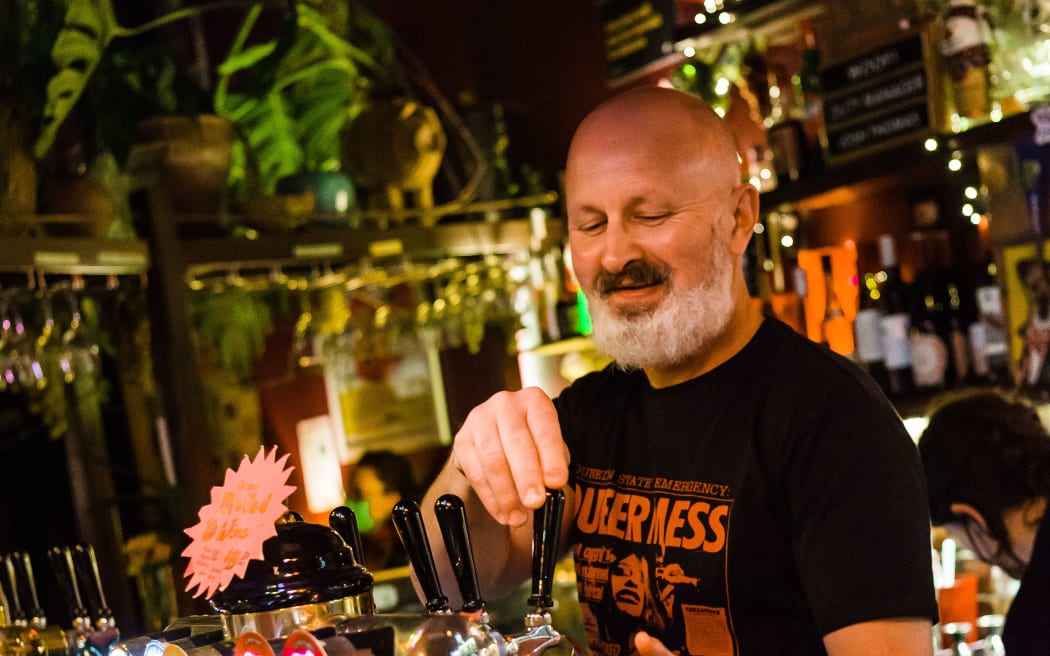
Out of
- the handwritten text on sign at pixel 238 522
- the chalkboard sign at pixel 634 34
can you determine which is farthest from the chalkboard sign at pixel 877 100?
the handwritten text on sign at pixel 238 522

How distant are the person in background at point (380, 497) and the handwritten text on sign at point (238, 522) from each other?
3.28 meters

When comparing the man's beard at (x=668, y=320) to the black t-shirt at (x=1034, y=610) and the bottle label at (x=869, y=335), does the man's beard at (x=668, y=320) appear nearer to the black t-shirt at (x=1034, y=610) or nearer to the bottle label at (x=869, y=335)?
the black t-shirt at (x=1034, y=610)

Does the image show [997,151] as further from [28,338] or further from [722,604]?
[28,338]

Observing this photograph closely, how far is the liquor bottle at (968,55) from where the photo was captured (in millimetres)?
2656

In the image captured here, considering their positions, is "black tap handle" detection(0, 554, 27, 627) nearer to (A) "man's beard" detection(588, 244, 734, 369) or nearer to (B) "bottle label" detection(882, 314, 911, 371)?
(A) "man's beard" detection(588, 244, 734, 369)

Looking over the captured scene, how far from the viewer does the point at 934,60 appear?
273cm

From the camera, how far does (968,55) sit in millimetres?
2658

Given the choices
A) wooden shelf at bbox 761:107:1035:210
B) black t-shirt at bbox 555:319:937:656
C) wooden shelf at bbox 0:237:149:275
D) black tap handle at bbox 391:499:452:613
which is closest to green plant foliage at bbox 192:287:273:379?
wooden shelf at bbox 0:237:149:275

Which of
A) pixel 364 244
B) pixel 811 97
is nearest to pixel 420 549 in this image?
pixel 811 97

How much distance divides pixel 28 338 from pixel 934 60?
2.33m

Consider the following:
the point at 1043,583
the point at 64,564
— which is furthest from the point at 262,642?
the point at 1043,583

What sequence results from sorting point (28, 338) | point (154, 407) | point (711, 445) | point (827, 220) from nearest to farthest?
point (711, 445) < point (28, 338) < point (827, 220) < point (154, 407)

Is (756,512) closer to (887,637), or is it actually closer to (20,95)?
(887,637)

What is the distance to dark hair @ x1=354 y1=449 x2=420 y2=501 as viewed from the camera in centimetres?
444
